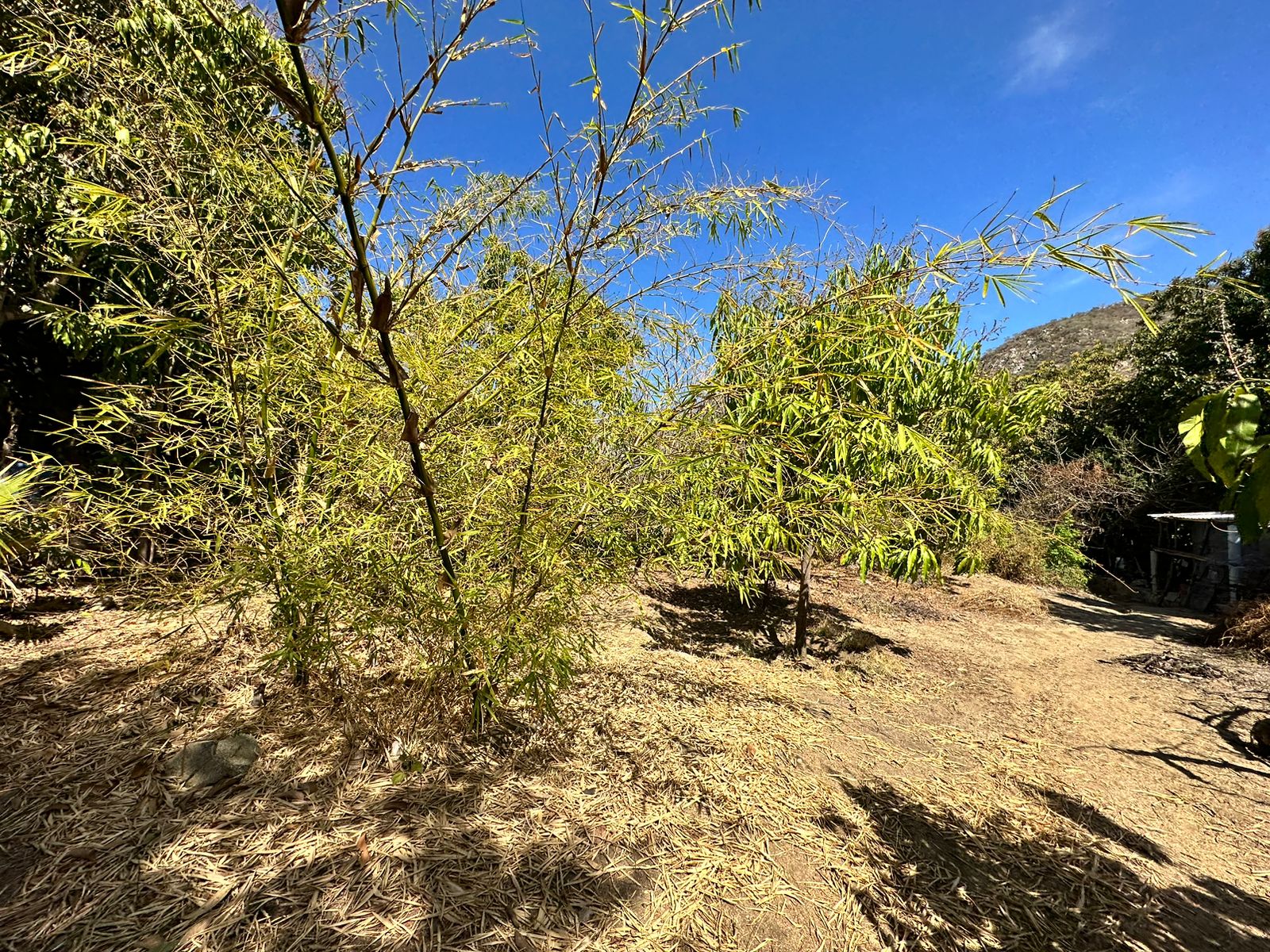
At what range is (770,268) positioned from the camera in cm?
145

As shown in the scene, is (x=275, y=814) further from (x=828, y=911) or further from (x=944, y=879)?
(x=944, y=879)

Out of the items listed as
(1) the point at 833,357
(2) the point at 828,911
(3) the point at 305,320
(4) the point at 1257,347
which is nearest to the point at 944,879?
(2) the point at 828,911

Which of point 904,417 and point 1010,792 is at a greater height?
point 904,417

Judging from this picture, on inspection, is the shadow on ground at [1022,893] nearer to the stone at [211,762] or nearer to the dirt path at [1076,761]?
the dirt path at [1076,761]

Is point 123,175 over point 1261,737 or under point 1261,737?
over

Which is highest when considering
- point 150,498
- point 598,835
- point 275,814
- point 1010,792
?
point 150,498

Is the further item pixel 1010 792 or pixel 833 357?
pixel 833 357

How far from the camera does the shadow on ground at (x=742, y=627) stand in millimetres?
3650

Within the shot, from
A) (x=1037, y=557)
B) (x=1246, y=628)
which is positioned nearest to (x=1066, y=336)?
(x=1037, y=557)

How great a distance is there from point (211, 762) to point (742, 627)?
3340 millimetres

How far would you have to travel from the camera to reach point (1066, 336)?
19.8 metres

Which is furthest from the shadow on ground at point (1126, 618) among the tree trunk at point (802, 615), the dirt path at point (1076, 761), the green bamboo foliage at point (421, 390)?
the green bamboo foliage at point (421, 390)

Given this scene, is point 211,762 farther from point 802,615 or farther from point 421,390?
point 802,615

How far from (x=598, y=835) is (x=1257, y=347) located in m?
10.6
